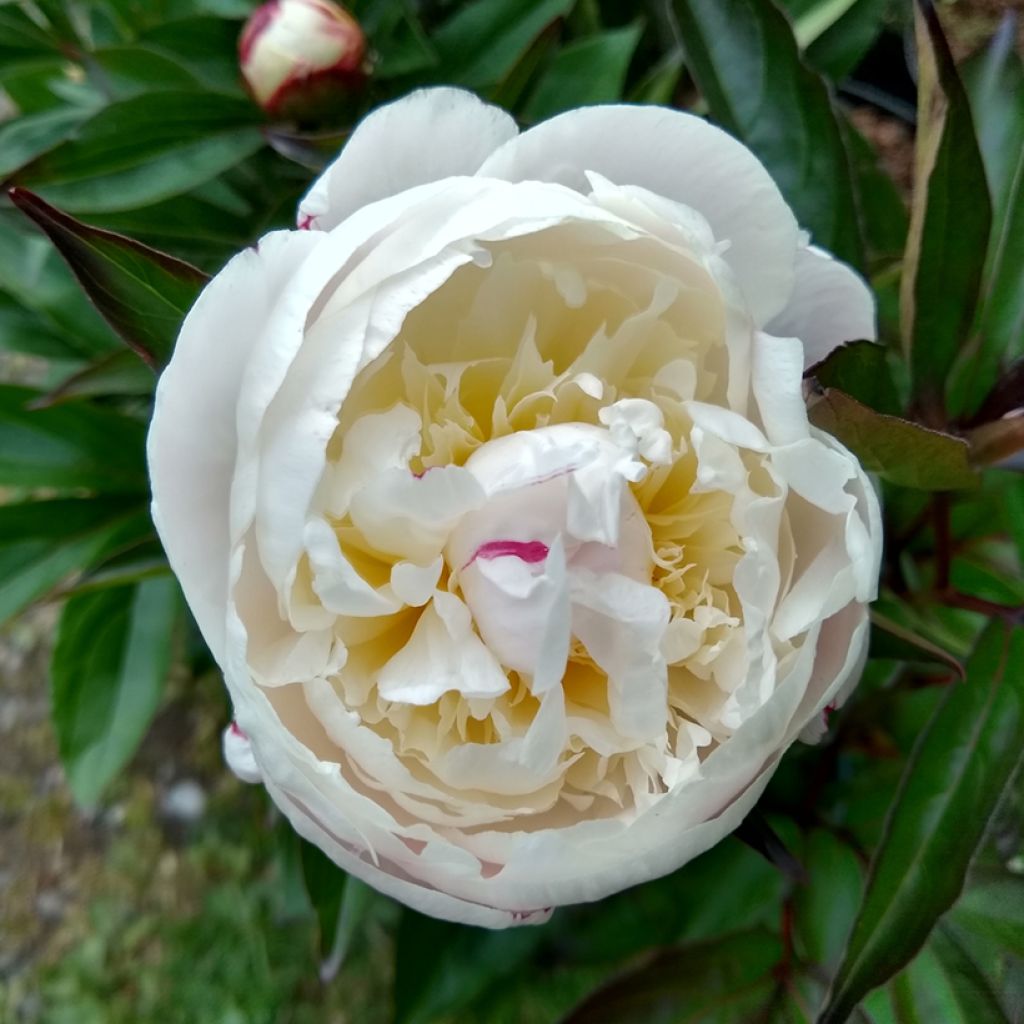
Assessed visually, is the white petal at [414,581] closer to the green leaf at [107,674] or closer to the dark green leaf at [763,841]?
the dark green leaf at [763,841]

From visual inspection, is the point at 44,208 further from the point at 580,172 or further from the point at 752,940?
the point at 752,940

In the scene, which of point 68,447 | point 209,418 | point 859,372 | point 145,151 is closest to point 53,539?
point 68,447

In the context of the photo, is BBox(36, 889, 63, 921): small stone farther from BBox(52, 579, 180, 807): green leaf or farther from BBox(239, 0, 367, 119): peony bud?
BBox(239, 0, 367, 119): peony bud

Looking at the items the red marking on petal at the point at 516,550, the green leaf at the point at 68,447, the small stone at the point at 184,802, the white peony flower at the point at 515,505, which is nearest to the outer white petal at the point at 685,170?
the white peony flower at the point at 515,505

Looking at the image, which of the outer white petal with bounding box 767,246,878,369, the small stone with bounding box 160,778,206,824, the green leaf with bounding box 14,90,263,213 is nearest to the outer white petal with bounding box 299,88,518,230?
the outer white petal with bounding box 767,246,878,369

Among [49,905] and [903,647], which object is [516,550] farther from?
[49,905]

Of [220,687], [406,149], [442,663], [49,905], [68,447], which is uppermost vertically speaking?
[406,149]
